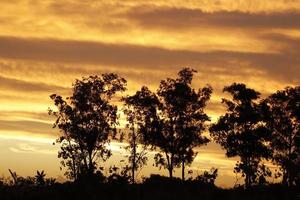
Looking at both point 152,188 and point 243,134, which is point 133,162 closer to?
point 243,134

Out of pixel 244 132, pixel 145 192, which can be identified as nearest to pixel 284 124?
pixel 244 132

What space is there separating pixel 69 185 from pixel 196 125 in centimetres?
4853

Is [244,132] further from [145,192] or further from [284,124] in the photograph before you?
[145,192]

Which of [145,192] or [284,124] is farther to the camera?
[284,124]

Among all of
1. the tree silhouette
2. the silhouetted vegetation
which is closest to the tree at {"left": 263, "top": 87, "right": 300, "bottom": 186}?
the silhouetted vegetation

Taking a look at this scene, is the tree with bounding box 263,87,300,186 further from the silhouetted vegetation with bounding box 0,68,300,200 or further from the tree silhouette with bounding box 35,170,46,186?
the tree silhouette with bounding box 35,170,46,186

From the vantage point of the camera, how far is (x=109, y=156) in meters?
88.2

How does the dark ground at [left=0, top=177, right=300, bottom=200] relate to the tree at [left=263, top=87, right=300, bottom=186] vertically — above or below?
below

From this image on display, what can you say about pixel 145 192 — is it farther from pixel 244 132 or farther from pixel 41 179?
pixel 244 132

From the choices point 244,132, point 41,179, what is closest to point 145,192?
point 41,179

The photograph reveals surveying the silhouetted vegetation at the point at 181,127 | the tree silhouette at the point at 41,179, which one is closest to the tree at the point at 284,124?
the silhouetted vegetation at the point at 181,127

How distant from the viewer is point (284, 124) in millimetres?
96062

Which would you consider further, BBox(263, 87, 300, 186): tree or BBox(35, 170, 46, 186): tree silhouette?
BBox(263, 87, 300, 186): tree

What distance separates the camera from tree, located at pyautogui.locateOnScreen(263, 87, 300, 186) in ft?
308
